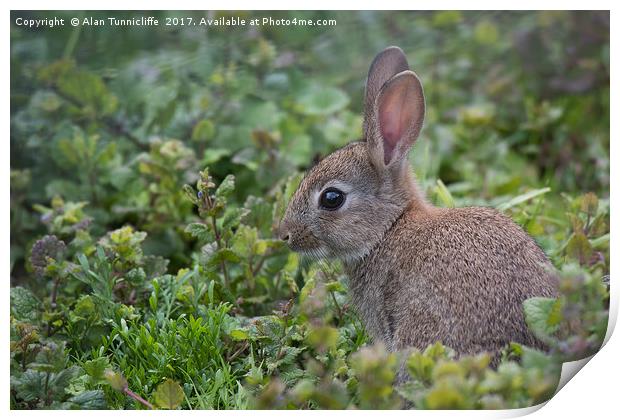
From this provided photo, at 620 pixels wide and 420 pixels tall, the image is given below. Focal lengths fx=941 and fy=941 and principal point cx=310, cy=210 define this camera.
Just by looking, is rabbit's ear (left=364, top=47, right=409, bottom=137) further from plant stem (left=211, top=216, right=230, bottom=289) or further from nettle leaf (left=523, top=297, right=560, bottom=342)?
nettle leaf (left=523, top=297, right=560, bottom=342)

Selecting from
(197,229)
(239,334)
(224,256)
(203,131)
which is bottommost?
(239,334)

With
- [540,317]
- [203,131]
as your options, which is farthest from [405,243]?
[203,131]

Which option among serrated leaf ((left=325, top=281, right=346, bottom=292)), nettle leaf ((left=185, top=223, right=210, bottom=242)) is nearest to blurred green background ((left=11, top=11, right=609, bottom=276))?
nettle leaf ((left=185, top=223, right=210, bottom=242))

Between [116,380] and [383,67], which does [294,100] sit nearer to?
[383,67]

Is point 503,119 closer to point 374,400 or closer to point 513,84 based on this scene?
point 513,84

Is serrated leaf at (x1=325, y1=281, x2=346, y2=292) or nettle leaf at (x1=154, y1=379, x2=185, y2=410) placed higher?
serrated leaf at (x1=325, y1=281, x2=346, y2=292)

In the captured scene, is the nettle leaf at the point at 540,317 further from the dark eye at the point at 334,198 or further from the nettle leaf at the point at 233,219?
the nettle leaf at the point at 233,219

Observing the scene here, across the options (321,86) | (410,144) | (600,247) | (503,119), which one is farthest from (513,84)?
(410,144)
